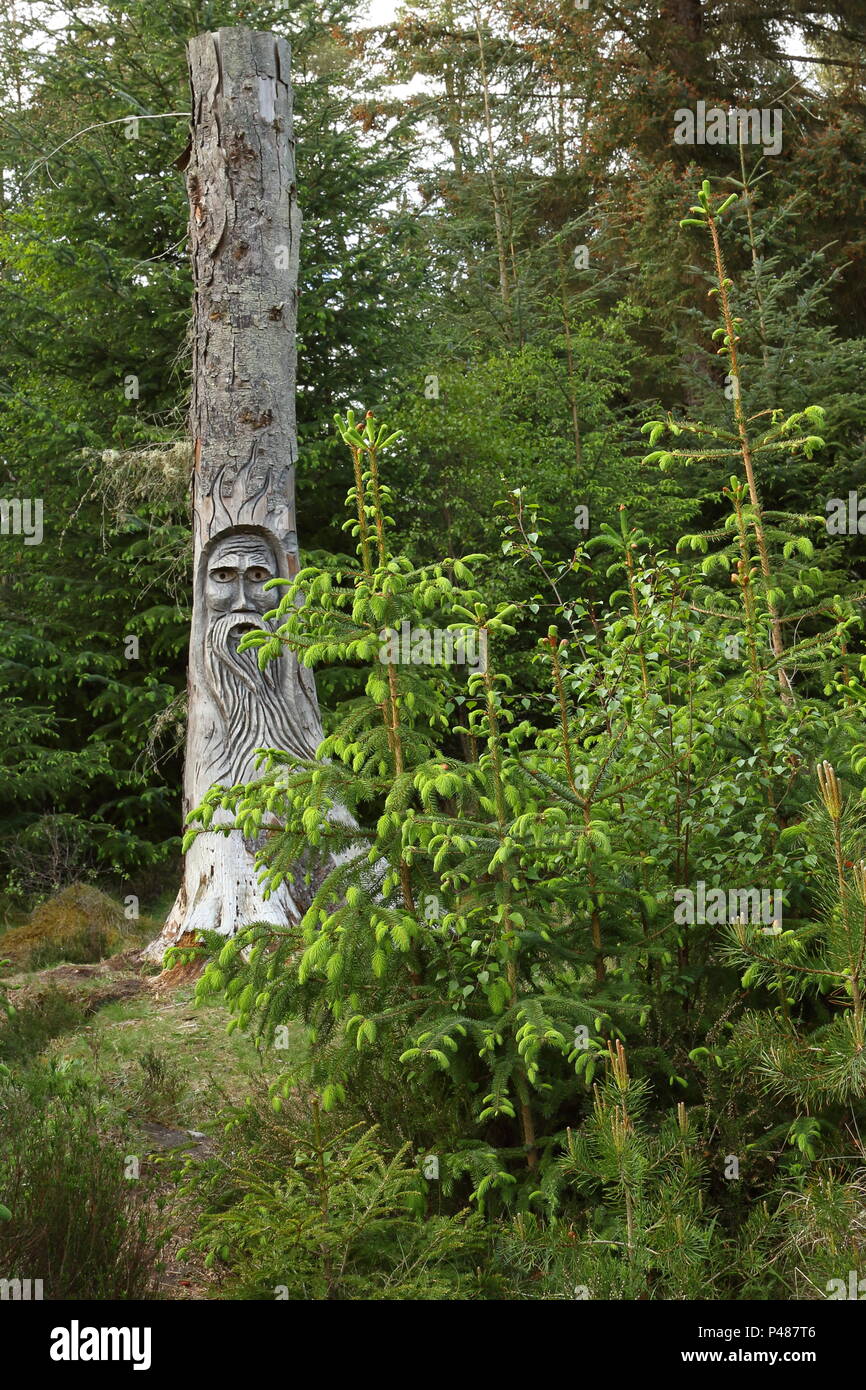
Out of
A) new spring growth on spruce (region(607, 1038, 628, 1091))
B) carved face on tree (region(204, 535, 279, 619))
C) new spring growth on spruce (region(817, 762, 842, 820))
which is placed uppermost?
carved face on tree (region(204, 535, 279, 619))

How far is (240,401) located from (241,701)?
2083mm

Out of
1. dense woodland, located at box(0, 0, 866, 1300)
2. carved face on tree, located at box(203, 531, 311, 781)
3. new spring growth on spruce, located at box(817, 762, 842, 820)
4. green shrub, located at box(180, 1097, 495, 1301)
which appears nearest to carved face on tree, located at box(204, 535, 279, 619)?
carved face on tree, located at box(203, 531, 311, 781)

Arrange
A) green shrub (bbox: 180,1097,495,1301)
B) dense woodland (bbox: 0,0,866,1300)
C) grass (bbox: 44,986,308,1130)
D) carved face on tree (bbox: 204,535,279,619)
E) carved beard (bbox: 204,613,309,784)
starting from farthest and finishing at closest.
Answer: carved face on tree (bbox: 204,535,279,619)
carved beard (bbox: 204,613,309,784)
grass (bbox: 44,986,308,1130)
dense woodland (bbox: 0,0,866,1300)
green shrub (bbox: 180,1097,495,1301)

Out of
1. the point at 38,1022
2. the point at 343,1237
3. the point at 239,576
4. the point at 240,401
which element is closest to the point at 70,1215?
the point at 343,1237

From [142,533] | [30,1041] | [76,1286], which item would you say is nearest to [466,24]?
[142,533]

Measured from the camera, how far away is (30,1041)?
6.23 meters

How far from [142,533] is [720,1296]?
9993mm

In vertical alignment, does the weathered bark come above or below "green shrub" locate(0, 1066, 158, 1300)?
above

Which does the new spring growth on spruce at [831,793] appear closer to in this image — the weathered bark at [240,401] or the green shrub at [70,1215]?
the green shrub at [70,1215]

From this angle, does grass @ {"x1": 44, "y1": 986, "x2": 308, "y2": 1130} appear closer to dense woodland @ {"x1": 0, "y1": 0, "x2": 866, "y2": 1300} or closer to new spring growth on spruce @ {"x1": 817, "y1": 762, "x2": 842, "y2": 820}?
dense woodland @ {"x1": 0, "y1": 0, "x2": 866, "y2": 1300}

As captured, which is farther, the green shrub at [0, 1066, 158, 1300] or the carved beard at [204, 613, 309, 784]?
the carved beard at [204, 613, 309, 784]

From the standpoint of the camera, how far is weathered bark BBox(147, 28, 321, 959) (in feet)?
26.9

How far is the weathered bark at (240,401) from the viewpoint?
8.20m

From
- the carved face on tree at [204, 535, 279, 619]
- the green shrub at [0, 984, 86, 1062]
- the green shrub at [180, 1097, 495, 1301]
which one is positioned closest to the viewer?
the green shrub at [180, 1097, 495, 1301]
